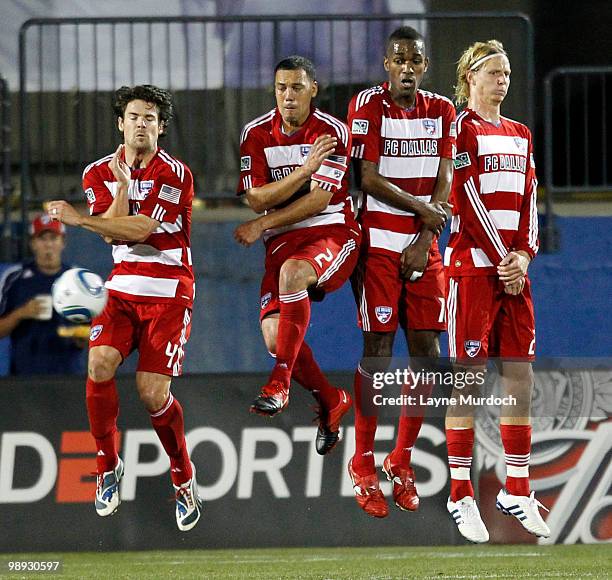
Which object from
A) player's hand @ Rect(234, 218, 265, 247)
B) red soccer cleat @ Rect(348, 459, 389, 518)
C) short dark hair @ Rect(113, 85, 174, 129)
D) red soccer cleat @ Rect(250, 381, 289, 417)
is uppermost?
short dark hair @ Rect(113, 85, 174, 129)

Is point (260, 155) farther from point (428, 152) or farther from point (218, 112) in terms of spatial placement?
point (218, 112)

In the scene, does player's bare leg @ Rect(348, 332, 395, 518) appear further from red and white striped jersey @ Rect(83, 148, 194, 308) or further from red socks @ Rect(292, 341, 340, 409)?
red and white striped jersey @ Rect(83, 148, 194, 308)

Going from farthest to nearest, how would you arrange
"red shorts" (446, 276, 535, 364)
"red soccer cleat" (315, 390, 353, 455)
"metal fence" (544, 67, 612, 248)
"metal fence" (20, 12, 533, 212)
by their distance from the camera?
1. "metal fence" (544, 67, 612, 248)
2. "metal fence" (20, 12, 533, 212)
3. "red soccer cleat" (315, 390, 353, 455)
4. "red shorts" (446, 276, 535, 364)

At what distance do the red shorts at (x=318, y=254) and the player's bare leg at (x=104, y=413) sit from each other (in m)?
0.85

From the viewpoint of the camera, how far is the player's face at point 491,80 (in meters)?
7.37

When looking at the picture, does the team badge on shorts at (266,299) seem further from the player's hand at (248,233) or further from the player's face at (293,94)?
the player's face at (293,94)

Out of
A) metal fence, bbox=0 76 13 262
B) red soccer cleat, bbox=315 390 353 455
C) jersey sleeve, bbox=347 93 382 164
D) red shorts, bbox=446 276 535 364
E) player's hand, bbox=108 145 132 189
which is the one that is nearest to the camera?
player's hand, bbox=108 145 132 189

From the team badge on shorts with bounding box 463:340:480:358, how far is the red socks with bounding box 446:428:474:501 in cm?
44

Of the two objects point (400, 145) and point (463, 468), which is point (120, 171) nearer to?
point (400, 145)

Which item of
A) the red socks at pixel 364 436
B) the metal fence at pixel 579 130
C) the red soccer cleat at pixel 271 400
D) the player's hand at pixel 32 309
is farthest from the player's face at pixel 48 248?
the metal fence at pixel 579 130

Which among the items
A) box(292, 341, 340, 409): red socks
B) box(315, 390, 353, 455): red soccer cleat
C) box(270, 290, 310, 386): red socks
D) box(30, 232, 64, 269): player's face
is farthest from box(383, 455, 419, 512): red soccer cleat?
box(30, 232, 64, 269): player's face

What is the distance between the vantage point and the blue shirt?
874 centimetres

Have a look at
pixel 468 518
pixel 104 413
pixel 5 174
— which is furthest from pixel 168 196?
pixel 5 174

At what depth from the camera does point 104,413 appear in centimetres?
739
